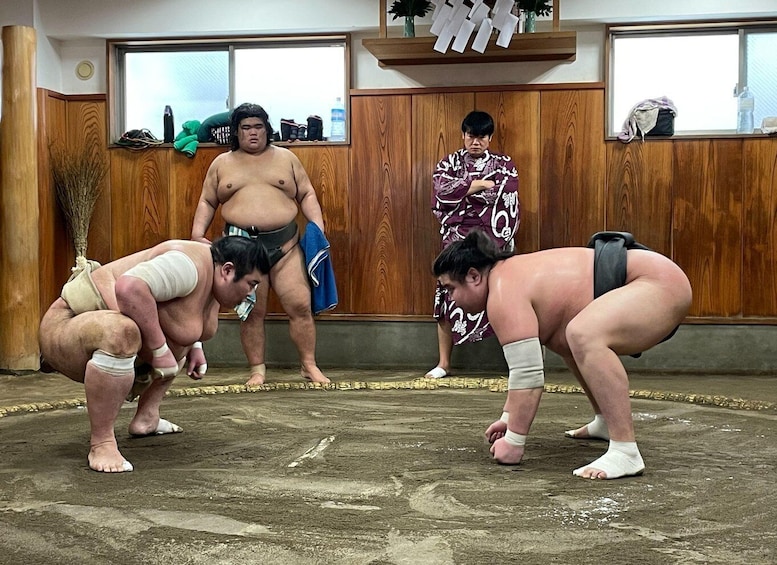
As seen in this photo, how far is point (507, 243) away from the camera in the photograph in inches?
175

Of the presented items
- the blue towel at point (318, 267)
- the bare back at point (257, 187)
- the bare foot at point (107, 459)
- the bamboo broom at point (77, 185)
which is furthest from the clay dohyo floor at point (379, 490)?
the bamboo broom at point (77, 185)

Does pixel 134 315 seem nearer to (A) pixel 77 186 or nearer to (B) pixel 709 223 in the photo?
(A) pixel 77 186

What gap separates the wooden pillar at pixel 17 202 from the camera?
15.4ft

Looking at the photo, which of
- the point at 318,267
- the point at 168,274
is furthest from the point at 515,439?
the point at 318,267

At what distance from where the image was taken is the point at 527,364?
2.30 m

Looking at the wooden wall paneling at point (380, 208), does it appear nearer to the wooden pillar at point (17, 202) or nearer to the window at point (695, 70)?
the window at point (695, 70)

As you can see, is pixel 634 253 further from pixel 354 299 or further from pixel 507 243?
pixel 354 299

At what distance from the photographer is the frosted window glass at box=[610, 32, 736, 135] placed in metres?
4.77

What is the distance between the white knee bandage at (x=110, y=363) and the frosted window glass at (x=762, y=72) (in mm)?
3635

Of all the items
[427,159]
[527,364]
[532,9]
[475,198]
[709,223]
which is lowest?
[527,364]

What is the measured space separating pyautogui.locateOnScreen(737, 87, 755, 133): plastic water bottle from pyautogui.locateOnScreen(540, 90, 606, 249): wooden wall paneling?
2.26 feet

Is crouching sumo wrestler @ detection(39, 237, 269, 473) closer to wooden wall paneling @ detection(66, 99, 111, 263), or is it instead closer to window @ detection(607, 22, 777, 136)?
wooden wall paneling @ detection(66, 99, 111, 263)

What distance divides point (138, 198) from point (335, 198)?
109cm

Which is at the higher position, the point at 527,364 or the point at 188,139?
the point at 188,139
